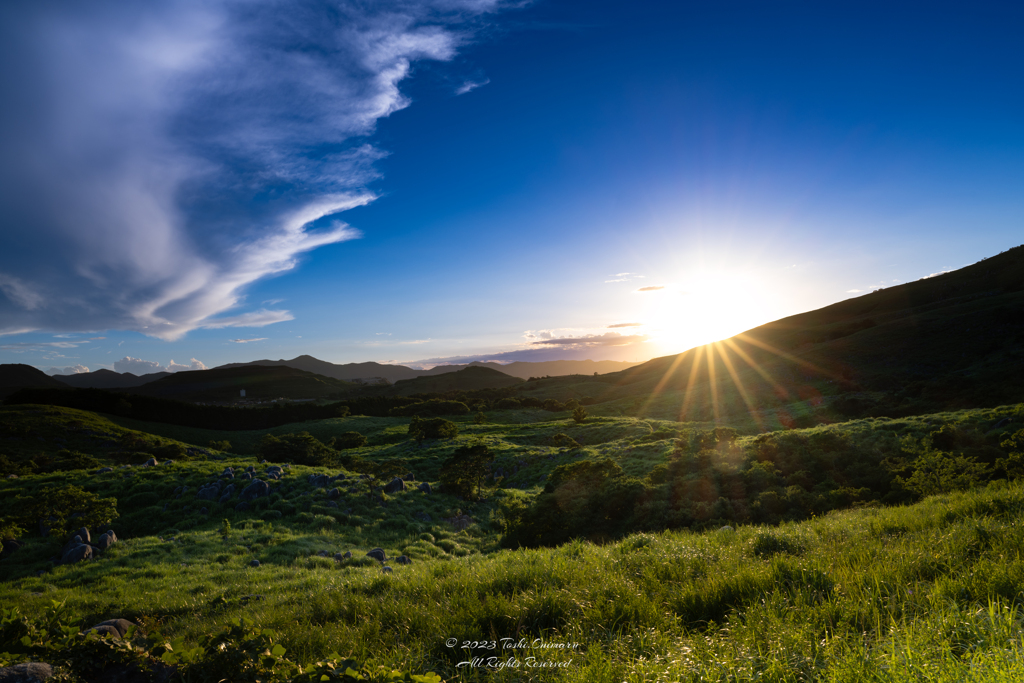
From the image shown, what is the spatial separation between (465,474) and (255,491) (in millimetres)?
9827

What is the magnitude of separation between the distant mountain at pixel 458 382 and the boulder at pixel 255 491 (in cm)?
12744

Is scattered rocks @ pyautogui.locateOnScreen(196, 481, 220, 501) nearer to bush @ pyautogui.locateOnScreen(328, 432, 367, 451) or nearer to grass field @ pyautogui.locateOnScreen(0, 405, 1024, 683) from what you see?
grass field @ pyautogui.locateOnScreen(0, 405, 1024, 683)

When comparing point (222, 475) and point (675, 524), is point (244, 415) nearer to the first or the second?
point (222, 475)

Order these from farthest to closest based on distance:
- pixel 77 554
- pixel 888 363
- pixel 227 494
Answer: pixel 888 363 → pixel 227 494 → pixel 77 554

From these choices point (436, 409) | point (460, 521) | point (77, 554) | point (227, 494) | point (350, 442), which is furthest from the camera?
point (436, 409)

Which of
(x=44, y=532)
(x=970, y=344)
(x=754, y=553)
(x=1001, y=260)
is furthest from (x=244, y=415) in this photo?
(x=1001, y=260)

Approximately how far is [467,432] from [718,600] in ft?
146

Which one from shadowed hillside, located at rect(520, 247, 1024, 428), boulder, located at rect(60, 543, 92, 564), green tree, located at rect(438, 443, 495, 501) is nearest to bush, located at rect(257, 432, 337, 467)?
green tree, located at rect(438, 443, 495, 501)

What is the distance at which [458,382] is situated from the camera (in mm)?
164375

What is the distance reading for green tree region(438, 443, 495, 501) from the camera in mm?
22094

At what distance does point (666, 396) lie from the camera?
6625cm

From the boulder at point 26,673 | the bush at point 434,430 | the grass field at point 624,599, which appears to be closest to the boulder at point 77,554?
the grass field at point 624,599

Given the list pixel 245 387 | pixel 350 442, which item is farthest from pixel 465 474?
pixel 245 387

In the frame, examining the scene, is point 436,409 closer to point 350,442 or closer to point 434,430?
point 350,442
